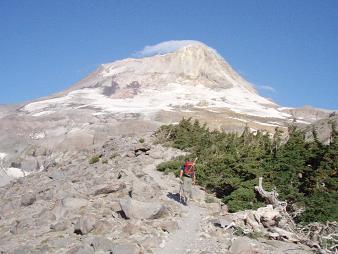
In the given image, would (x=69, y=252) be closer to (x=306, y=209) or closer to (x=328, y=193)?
(x=306, y=209)

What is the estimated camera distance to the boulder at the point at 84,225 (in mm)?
14398

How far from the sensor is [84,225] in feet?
47.4

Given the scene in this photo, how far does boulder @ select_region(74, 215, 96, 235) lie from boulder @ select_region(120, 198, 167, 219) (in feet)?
3.83

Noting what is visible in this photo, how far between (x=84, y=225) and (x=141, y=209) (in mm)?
1925

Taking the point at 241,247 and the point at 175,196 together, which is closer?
the point at 241,247

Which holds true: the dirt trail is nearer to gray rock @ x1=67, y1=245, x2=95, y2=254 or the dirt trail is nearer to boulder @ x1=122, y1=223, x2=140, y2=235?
boulder @ x1=122, y1=223, x2=140, y2=235

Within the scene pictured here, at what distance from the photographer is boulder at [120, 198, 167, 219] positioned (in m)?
15.1

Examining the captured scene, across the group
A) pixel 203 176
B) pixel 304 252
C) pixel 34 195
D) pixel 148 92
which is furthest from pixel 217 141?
pixel 148 92

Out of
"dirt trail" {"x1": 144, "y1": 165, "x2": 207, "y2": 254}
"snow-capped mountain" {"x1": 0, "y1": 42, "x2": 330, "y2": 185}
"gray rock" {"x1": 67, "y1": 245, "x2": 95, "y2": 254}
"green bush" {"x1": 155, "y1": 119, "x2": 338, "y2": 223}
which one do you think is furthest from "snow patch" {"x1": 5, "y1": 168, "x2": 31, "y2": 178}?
"gray rock" {"x1": 67, "y1": 245, "x2": 95, "y2": 254}

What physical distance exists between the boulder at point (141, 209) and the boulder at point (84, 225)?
1.17 meters

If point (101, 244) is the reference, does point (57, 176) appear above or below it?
below

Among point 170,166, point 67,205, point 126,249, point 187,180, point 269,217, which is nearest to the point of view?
point 126,249

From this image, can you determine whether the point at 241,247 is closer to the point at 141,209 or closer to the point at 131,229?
the point at 131,229

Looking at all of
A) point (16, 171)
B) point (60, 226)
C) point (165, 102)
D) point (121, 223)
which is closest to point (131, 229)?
→ point (121, 223)
